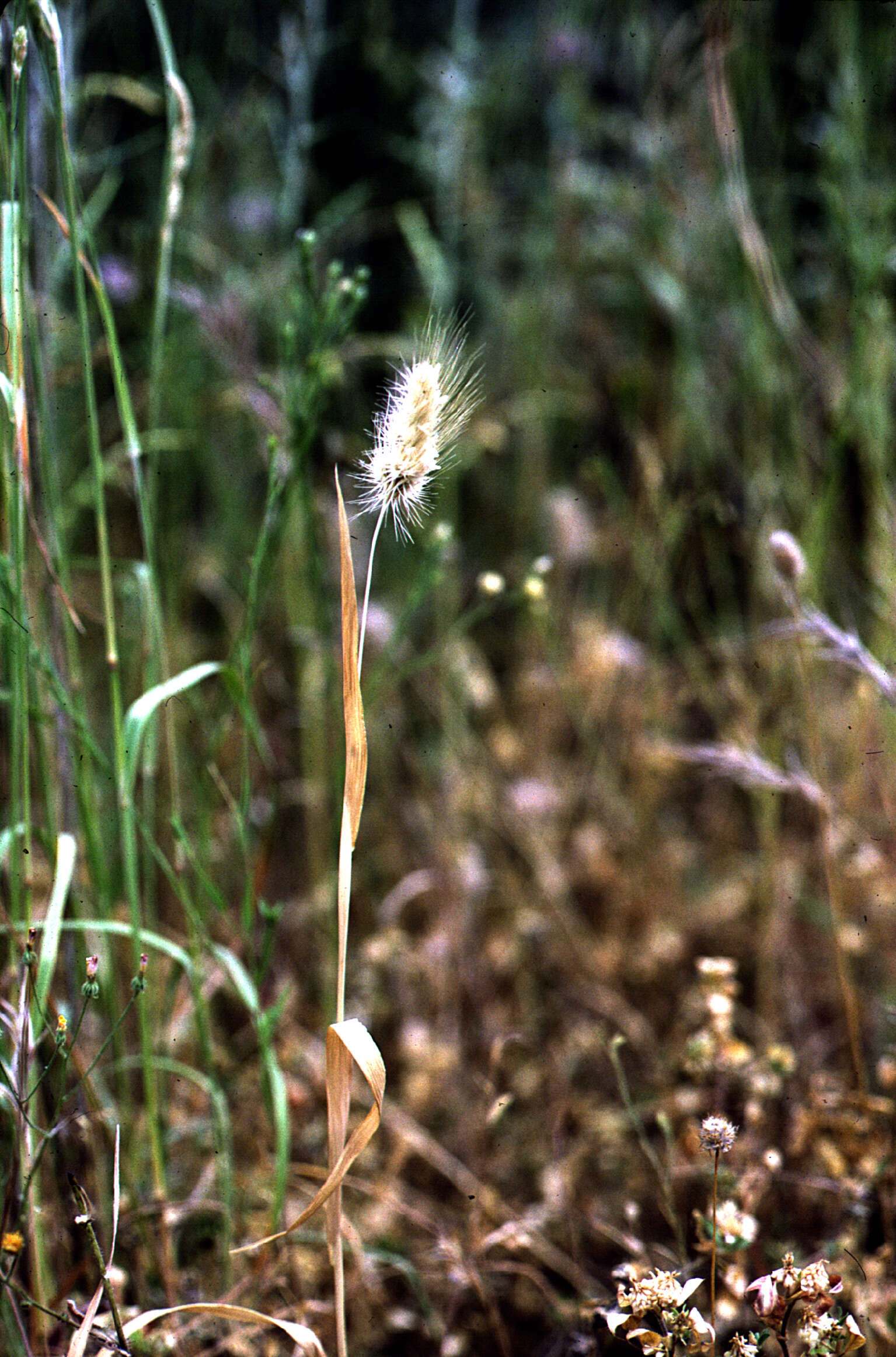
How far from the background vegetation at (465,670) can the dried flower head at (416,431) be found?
3.9 inches

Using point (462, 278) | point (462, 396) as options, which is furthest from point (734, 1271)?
point (462, 278)

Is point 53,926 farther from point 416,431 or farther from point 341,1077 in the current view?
point 416,431

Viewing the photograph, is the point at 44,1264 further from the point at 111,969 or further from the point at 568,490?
the point at 568,490

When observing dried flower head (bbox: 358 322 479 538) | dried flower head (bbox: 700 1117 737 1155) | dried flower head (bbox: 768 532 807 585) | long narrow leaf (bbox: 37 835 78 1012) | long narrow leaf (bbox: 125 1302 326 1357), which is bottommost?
long narrow leaf (bbox: 125 1302 326 1357)

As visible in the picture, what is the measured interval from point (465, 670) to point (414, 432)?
3.31 ft

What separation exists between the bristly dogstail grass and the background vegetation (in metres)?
0.10

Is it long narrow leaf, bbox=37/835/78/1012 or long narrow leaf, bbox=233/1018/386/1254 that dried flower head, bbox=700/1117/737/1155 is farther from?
long narrow leaf, bbox=37/835/78/1012

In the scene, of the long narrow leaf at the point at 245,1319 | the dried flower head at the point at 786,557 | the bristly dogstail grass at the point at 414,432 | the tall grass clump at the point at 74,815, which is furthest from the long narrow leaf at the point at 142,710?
the dried flower head at the point at 786,557

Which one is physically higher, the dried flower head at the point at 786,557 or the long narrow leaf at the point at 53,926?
the dried flower head at the point at 786,557

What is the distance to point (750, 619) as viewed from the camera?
1.66m

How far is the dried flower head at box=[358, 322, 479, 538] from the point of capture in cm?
67

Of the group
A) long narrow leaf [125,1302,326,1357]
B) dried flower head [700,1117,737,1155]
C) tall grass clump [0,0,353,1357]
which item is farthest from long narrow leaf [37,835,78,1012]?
dried flower head [700,1117,737,1155]

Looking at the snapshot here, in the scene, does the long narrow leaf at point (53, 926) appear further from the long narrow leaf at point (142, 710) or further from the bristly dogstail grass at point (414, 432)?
the bristly dogstail grass at point (414, 432)

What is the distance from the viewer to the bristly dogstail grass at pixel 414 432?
2.21 feet
